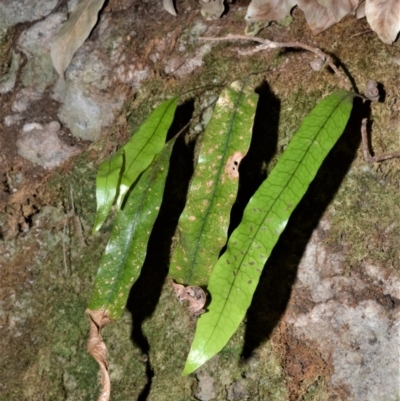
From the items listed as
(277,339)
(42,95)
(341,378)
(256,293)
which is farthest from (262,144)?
(42,95)

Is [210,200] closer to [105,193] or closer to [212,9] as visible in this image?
[105,193]

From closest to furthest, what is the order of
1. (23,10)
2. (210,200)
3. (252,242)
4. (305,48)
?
(252,242)
(210,200)
(305,48)
(23,10)

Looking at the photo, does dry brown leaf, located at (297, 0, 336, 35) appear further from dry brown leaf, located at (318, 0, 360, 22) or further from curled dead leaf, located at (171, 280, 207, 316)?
curled dead leaf, located at (171, 280, 207, 316)

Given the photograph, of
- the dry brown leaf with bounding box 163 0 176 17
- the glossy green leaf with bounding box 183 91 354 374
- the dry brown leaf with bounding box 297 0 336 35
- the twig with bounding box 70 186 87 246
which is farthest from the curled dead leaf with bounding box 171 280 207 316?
the dry brown leaf with bounding box 163 0 176 17

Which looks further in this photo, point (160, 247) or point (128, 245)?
point (160, 247)

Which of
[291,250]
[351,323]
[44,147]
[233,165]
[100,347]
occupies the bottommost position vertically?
[351,323]

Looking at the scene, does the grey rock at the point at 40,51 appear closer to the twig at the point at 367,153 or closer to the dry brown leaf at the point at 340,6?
the dry brown leaf at the point at 340,6

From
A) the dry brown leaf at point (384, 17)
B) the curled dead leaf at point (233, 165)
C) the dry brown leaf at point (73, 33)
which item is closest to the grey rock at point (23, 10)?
the dry brown leaf at point (73, 33)

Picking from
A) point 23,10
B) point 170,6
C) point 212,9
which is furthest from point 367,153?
point 23,10
